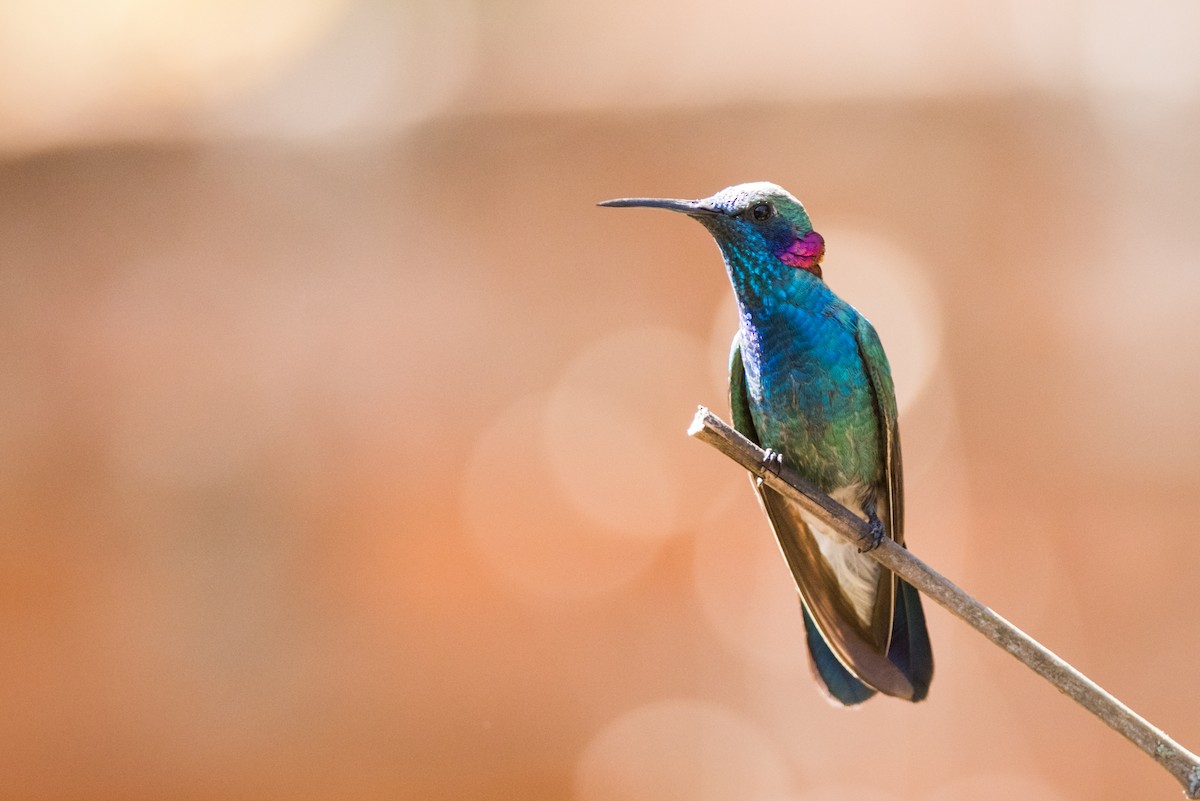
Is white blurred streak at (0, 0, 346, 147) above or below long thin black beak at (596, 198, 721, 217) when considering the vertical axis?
above

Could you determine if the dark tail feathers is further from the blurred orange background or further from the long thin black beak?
the blurred orange background

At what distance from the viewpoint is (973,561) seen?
4156mm

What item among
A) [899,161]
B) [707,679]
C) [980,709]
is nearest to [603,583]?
[707,679]

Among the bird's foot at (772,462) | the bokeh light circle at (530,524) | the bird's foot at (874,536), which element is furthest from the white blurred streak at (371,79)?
the bird's foot at (874,536)

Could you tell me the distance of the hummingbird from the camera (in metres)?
1.64

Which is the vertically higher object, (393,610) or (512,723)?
(393,610)

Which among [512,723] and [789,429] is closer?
[789,429]

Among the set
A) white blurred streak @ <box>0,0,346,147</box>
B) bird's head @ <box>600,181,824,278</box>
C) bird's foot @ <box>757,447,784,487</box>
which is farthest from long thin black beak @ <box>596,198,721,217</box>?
white blurred streak @ <box>0,0,346,147</box>

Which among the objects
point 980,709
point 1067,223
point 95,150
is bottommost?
point 980,709

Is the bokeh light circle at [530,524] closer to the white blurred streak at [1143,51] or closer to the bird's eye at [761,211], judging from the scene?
the white blurred streak at [1143,51]

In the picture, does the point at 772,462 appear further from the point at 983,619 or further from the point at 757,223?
the point at 983,619

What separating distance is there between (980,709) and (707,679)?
1004 millimetres

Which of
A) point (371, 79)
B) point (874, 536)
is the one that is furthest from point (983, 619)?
point (371, 79)

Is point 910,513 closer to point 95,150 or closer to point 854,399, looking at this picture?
point 854,399
